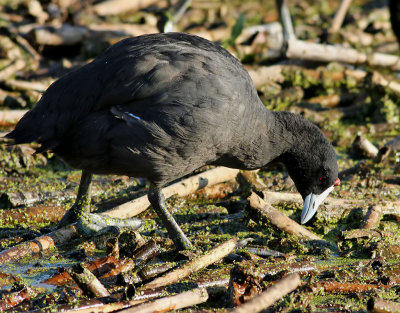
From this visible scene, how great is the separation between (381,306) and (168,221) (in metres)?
1.94

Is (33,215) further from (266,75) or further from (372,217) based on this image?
(266,75)

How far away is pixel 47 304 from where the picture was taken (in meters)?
3.95

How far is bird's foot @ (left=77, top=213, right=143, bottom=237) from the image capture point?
529 cm

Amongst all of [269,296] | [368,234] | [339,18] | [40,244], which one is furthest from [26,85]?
[339,18]

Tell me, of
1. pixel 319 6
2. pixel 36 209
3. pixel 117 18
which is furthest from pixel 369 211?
pixel 319 6

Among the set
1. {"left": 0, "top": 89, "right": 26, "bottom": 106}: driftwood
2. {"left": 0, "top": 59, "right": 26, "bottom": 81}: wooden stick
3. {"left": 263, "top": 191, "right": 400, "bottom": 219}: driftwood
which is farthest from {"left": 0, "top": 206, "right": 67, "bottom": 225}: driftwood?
{"left": 0, "top": 59, "right": 26, "bottom": 81}: wooden stick

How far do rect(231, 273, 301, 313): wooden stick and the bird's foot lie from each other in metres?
1.91

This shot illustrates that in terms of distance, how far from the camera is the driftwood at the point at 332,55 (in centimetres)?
879

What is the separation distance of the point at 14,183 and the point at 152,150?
7.27 ft

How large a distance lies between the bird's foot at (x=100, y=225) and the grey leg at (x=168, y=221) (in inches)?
12.8

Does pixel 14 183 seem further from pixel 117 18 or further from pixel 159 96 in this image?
pixel 117 18

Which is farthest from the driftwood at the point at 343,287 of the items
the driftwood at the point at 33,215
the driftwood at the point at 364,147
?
the driftwood at the point at 364,147

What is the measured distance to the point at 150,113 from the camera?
15.8ft

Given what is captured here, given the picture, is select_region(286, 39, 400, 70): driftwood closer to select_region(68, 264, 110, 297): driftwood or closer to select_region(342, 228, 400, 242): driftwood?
select_region(342, 228, 400, 242): driftwood
